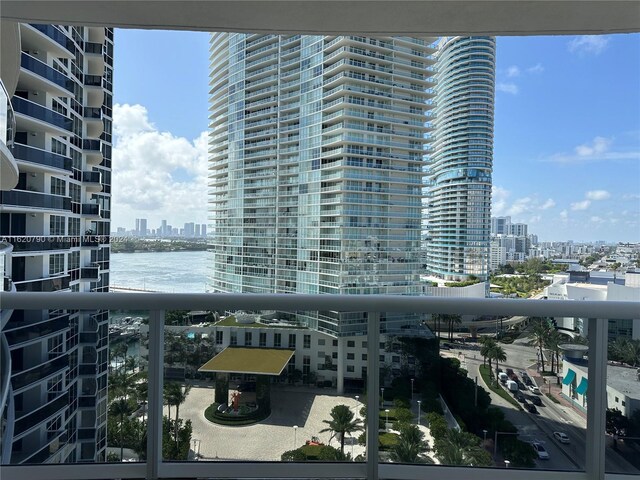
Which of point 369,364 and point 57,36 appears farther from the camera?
point 57,36

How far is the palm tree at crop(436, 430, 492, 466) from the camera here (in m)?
1.26

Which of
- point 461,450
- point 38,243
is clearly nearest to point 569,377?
point 461,450

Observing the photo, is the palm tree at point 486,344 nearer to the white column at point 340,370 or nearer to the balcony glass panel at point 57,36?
the white column at point 340,370

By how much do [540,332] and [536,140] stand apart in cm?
1240

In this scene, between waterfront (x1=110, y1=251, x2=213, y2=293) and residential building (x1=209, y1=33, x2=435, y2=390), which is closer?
waterfront (x1=110, y1=251, x2=213, y2=293)

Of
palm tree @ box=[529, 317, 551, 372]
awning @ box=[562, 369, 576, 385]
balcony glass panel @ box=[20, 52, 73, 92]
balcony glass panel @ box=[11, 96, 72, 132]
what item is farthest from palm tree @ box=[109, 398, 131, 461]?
balcony glass panel @ box=[20, 52, 73, 92]

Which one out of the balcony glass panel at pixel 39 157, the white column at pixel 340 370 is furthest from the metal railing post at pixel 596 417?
the balcony glass panel at pixel 39 157

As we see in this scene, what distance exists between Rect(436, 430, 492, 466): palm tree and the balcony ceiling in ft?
5.15

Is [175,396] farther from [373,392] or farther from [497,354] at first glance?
[497,354]

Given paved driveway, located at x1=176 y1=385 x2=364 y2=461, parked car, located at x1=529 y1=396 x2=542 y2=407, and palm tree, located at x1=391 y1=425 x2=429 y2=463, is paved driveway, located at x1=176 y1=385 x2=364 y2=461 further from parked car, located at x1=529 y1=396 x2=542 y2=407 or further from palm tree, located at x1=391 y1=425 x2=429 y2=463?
parked car, located at x1=529 y1=396 x2=542 y2=407

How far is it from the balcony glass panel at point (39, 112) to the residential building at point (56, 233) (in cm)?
2

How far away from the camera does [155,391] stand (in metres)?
1.27

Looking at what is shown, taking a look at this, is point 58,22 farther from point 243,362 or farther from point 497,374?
point 497,374

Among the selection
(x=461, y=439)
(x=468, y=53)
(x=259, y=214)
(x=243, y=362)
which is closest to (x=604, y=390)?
(x=461, y=439)
